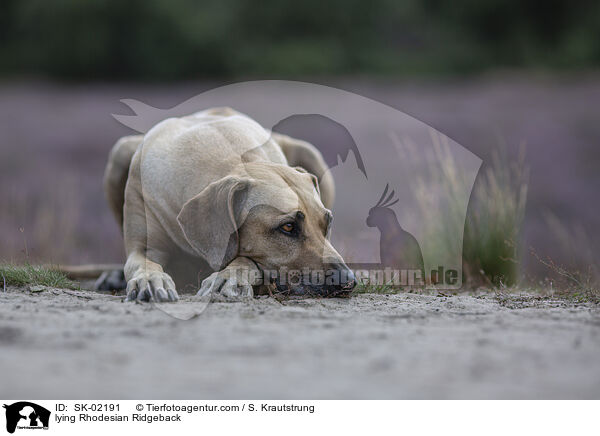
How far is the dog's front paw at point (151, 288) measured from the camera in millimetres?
3428

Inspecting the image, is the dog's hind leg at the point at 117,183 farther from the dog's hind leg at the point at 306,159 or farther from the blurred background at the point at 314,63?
the blurred background at the point at 314,63

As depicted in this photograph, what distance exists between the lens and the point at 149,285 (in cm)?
349

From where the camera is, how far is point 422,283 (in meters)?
→ 4.72

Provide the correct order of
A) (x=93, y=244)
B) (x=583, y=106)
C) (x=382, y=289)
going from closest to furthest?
1. (x=382, y=289)
2. (x=93, y=244)
3. (x=583, y=106)

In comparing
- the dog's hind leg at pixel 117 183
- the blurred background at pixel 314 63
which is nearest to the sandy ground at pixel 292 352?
the dog's hind leg at pixel 117 183

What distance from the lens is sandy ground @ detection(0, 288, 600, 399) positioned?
1988 mm

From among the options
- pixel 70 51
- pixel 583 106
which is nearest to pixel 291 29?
pixel 70 51

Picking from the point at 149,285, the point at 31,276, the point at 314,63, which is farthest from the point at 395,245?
the point at 314,63

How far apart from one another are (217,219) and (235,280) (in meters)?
0.34

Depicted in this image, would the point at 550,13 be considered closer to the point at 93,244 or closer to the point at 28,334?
the point at 93,244

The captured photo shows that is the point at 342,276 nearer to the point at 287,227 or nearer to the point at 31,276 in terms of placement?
the point at 287,227

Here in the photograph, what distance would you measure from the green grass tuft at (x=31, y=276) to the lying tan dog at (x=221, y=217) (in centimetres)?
45

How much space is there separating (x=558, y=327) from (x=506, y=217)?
2.38 m

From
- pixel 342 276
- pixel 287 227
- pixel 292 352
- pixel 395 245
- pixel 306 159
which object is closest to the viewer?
pixel 292 352
